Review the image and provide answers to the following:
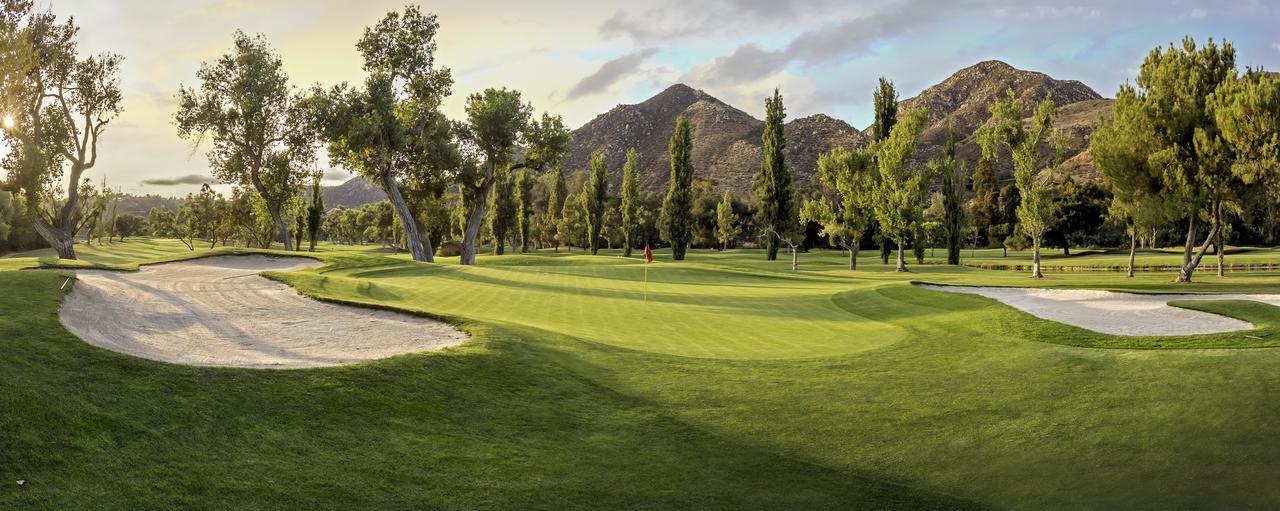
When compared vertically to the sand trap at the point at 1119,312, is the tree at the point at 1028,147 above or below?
above

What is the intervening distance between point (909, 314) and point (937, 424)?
11404 mm

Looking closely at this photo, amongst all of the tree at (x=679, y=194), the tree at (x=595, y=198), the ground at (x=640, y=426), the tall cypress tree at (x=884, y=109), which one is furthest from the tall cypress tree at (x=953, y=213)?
the ground at (x=640, y=426)

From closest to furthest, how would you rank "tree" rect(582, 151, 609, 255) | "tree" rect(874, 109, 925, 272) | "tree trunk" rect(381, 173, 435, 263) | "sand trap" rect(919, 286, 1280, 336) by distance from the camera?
"sand trap" rect(919, 286, 1280, 336), "tree trunk" rect(381, 173, 435, 263), "tree" rect(874, 109, 925, 272), "tree" rect(582, 151, 609, 255)

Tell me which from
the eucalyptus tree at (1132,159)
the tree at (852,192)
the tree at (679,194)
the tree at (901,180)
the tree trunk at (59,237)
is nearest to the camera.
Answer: the eucalyptus tree at (1132,159)

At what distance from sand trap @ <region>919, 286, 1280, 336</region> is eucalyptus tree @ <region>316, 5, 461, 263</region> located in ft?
117

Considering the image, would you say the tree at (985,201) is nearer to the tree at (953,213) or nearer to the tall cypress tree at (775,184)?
the tree at (953,213)

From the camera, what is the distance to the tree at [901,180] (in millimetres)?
49750

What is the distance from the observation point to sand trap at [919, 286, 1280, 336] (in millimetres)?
13968

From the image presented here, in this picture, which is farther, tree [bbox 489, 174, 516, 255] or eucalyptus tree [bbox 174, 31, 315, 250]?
tree [bbox 489, 174, 516, 255]

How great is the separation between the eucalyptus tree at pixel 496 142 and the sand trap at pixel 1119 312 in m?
32.4

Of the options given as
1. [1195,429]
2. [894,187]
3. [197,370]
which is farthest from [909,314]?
[894,187]

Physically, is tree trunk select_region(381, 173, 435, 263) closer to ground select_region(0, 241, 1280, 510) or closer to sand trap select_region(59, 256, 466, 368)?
sand trap select_region(59, 256, 466, 368)

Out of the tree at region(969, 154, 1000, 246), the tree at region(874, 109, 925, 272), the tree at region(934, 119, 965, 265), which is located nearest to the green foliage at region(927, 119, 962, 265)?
the tree at region(934, 119, 965, 265)

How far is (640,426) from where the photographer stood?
8.40 m
